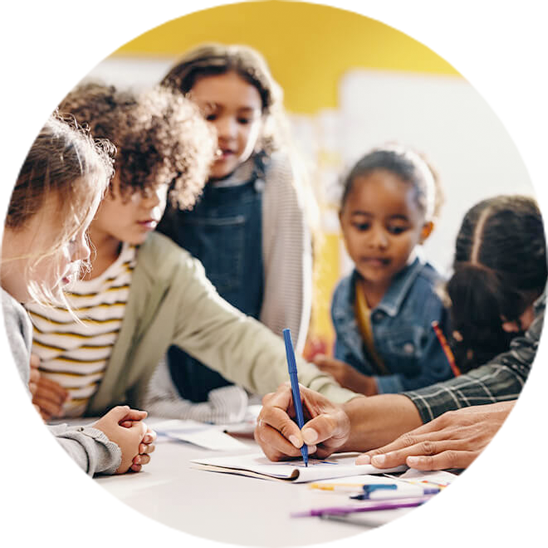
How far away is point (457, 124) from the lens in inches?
159

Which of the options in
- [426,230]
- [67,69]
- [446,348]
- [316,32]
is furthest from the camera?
[316,32]

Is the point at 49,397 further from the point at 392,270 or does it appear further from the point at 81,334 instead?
the point at 392,270

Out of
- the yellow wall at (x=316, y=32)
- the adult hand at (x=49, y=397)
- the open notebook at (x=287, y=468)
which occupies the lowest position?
the adult hand at (x=49, y=397)

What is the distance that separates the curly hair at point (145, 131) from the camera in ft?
4.34

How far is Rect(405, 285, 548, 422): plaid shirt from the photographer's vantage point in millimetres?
1051

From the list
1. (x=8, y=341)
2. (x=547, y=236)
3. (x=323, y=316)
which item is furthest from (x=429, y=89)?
(x=8, y=341)

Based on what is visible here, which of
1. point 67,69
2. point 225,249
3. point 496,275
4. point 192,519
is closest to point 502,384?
point 496,275

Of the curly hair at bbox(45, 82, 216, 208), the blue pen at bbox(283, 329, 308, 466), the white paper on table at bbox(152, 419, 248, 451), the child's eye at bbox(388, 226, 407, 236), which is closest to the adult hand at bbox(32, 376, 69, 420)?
the white paper on table at bbox(152, 419, 248, 451)

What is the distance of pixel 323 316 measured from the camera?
148 inches

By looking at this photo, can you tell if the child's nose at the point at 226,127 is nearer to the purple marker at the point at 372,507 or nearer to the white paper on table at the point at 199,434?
the white paper on table at the point at 199,434

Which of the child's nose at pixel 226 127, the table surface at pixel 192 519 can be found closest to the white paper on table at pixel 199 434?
the table surface at pixel 192 519

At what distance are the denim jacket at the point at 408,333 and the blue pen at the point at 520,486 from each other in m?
0.73

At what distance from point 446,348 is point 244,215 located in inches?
22.9

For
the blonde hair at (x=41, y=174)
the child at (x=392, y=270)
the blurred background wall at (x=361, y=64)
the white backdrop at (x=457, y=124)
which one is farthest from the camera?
the white backdrop at (x=457, y=124)
